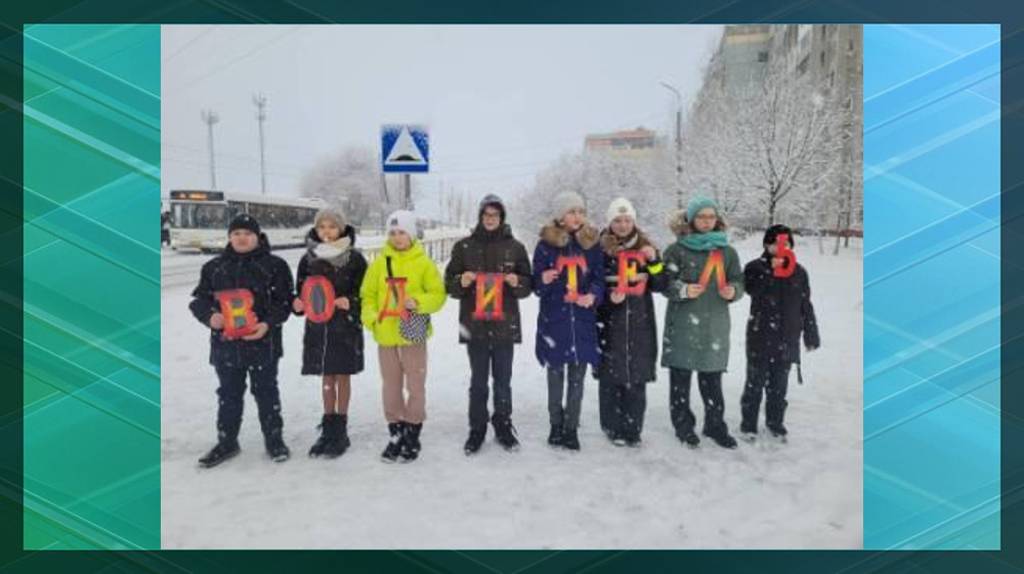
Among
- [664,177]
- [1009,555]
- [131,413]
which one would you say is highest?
[664,177]

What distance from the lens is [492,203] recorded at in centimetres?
385

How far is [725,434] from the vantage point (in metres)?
3.98

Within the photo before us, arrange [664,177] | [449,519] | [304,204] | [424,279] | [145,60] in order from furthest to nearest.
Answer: [664,177], [304,204], [424,279], [145,60], [449,519]

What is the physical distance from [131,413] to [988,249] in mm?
4758

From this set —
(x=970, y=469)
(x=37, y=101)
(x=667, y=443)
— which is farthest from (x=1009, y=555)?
(x=37, y=101)

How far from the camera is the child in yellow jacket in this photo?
12.4 ft

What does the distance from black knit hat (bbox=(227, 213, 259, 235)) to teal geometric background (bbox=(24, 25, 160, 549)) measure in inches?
16.5

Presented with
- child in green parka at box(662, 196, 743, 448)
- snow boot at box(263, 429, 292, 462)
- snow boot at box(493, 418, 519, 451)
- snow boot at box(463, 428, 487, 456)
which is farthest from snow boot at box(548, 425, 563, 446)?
snow boot at box(263, 429, 292, 462)

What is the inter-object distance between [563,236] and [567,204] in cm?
20

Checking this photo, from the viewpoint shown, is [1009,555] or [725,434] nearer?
[1009,555]

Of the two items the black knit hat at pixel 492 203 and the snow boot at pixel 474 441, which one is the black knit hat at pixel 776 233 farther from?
the snow boot at pixel 474 441

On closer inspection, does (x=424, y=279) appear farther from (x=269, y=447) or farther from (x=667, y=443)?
(x=667, y=443)

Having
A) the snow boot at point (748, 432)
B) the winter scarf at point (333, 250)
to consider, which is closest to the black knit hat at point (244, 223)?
the winter scarf at point (333, 250)

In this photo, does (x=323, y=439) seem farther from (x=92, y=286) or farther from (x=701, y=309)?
(x=701, y=309)
